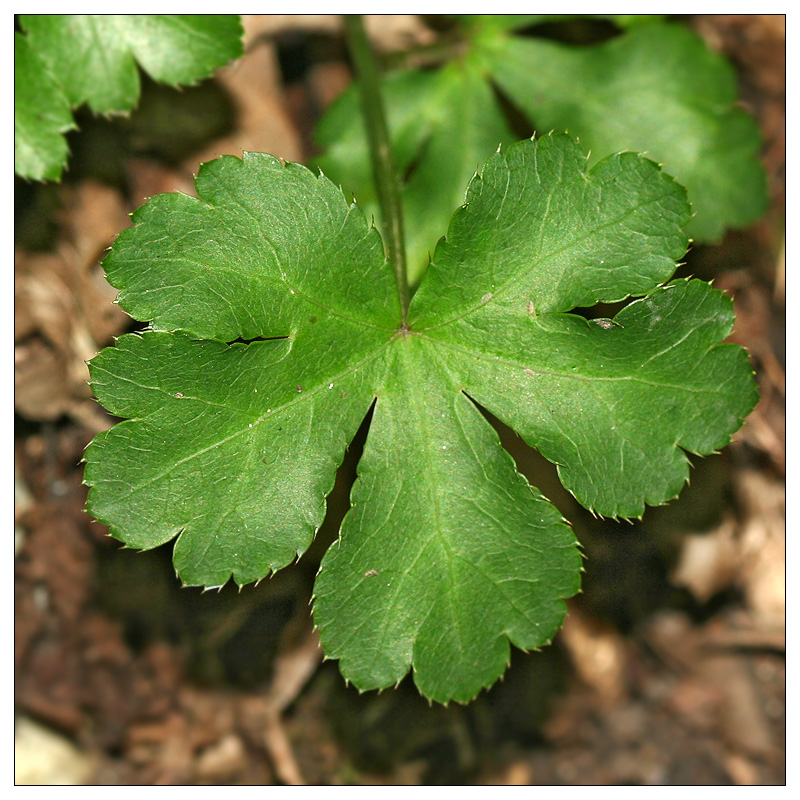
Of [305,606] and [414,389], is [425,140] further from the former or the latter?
[305,606]

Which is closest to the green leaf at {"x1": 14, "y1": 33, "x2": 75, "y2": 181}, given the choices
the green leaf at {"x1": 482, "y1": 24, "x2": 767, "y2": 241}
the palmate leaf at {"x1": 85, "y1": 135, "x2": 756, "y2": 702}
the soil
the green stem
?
the soil

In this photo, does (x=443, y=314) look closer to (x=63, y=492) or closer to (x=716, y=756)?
(x=63, y=492)

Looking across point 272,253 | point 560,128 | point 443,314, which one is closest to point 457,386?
point 443,314

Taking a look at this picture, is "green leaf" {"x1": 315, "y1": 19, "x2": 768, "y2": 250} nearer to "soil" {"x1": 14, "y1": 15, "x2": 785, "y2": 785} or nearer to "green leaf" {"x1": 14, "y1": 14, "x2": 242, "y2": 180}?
"soil" {"x1": 14, "y1": 15, "x2": 785, "y2": 785}

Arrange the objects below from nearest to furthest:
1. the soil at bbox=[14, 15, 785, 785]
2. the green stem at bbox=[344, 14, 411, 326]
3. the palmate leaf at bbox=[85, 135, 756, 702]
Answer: the palmate leaf at bbox=[85, 135, 756, 702] < the green stem at bbox=[344, 14, 411, 326] < the soil at bbox=[14, 15, 785, 785]

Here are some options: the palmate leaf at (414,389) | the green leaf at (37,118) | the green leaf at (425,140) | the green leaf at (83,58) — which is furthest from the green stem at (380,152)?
the green leaf at (37,118)

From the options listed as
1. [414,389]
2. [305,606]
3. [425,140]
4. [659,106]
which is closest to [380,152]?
[425,140]
